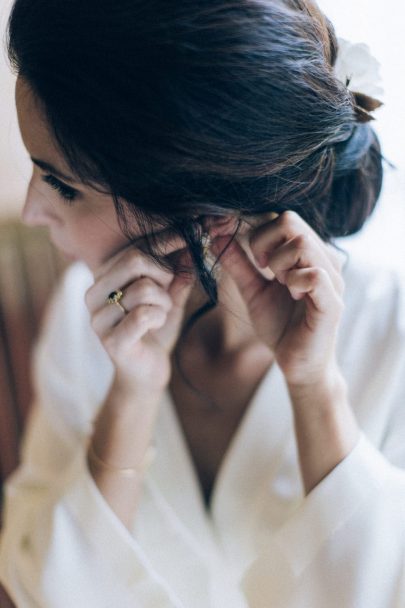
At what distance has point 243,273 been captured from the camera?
717 millimetres

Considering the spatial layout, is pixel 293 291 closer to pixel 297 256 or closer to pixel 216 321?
pixel 297 256

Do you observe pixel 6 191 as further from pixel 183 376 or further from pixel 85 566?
pixel 85 566

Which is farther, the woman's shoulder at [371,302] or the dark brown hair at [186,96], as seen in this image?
the woman's shoulder at [371,302]

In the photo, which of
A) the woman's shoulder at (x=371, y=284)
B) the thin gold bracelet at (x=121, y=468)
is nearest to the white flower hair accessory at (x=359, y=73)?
the woman's shoulder at (x=371, y=284)

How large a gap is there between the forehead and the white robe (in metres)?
0.40

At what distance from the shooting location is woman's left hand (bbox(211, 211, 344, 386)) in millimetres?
606

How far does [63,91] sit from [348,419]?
1.45 feet

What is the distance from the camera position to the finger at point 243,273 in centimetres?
69

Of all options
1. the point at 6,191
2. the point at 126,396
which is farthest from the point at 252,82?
the point at 6,191

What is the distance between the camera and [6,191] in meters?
1.12

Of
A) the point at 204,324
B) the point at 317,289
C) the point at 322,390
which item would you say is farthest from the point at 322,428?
the point at 204,324

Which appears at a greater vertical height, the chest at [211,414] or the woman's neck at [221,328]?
the woman's neck at [221,328]

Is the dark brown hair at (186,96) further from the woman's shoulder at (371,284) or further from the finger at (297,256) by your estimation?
the woman's shoulder at (371,284)

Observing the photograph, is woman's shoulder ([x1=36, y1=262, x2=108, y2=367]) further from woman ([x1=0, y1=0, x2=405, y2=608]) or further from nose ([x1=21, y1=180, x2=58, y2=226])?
nose ([x1=21, y1=180, x2=58, y2=226])
